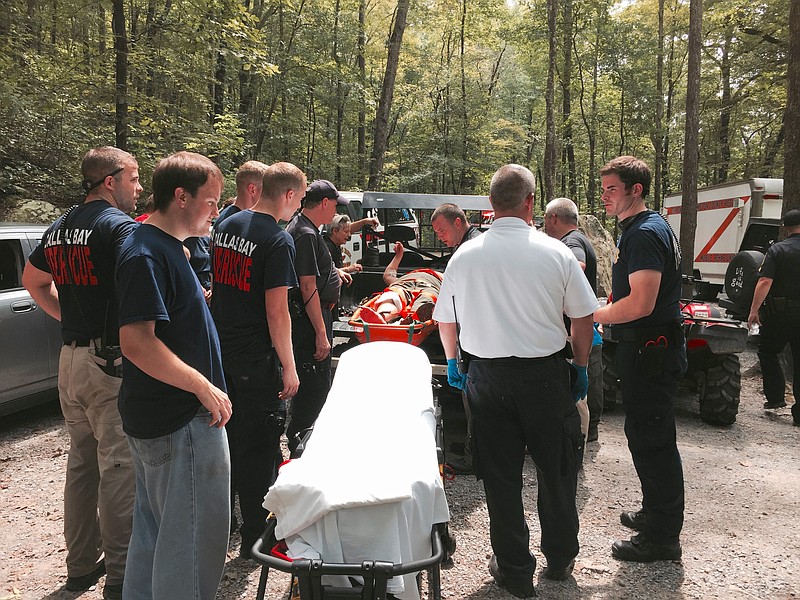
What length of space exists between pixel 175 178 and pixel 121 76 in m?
9.28

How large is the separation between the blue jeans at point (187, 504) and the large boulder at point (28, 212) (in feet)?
32.3

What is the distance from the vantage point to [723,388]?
5.84 meters

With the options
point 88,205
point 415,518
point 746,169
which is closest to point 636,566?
point 415,518

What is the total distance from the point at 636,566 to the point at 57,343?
5101 mm

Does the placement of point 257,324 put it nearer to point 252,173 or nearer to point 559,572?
point 252,173

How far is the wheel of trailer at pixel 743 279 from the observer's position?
24.6ft

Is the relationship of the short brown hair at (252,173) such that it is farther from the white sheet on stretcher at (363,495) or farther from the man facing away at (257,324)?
the white sheet on stretcher at (363,495)

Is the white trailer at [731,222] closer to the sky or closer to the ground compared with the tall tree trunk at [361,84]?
closer to the ground

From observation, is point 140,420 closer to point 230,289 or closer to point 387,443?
point 387,443

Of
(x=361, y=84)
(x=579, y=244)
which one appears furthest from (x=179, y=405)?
(x=361, y=84)

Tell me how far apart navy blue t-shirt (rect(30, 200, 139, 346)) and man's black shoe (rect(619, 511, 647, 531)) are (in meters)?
3.26

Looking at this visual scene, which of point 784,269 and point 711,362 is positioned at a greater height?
point 784,269

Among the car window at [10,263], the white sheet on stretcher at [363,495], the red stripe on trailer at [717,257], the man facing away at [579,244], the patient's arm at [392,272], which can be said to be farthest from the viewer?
the red stripe on trailer at [717,257]

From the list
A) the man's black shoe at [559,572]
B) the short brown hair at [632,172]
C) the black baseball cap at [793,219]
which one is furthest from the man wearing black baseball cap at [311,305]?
the black baseball cap at [793,219]
